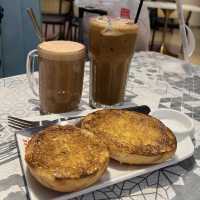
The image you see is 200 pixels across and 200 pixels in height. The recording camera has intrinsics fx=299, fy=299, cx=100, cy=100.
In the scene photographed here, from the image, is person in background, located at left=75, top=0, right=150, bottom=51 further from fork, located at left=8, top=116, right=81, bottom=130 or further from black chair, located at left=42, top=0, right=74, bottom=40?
black chair, located at left=42, top=0, right=74, bottom=40

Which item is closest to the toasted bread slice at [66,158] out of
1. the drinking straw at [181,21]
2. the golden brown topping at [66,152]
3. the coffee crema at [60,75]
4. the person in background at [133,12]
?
the golden brown topping at [66,152]

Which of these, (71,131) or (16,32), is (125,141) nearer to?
(71,131)

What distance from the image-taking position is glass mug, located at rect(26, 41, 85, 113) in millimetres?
706

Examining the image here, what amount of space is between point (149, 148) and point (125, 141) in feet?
0.15

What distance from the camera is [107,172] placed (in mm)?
530

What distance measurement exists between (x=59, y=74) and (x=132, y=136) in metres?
0.25

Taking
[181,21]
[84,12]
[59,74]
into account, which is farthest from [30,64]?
[84,12]

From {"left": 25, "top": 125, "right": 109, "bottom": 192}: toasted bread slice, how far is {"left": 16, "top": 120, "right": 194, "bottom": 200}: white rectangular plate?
0.05 feet

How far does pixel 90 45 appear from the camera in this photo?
0.82 metres

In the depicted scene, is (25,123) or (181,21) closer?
(25,123)

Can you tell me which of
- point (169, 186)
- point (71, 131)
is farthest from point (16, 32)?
point (169, 186)

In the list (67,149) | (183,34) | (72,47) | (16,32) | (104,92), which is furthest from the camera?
(16,32)

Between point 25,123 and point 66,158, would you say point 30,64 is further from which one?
point 66,158

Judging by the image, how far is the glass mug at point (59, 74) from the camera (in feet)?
2.32
